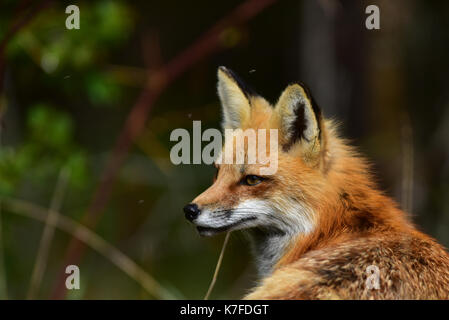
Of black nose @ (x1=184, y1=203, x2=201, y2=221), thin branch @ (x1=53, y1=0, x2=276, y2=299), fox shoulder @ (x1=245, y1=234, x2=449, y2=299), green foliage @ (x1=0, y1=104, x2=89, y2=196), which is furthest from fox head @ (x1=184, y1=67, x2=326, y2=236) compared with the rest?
green foliage @ (x1=0, y1=104, x2=89, y2=196)

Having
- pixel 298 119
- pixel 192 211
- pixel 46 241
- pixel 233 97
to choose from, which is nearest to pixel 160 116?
pixel 46 241

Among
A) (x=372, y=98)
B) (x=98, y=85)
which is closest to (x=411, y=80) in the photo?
(x=372, y=98)

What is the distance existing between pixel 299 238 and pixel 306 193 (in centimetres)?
29

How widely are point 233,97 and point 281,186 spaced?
3.03ft

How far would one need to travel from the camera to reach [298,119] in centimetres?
399

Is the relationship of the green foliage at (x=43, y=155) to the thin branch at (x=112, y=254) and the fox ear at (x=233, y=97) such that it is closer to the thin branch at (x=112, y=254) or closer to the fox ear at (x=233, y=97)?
the thin branch at (x=112, y=254)

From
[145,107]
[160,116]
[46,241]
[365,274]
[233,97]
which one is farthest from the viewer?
[160,116]

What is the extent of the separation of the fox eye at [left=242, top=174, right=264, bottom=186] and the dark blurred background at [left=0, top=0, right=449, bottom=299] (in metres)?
1.12

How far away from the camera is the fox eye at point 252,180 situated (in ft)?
12.9

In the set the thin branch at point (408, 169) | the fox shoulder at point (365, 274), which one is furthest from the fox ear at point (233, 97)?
the fox shoulder at point (365, 274)

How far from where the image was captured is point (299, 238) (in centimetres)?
400

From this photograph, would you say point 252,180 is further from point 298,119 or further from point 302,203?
point 298,119
